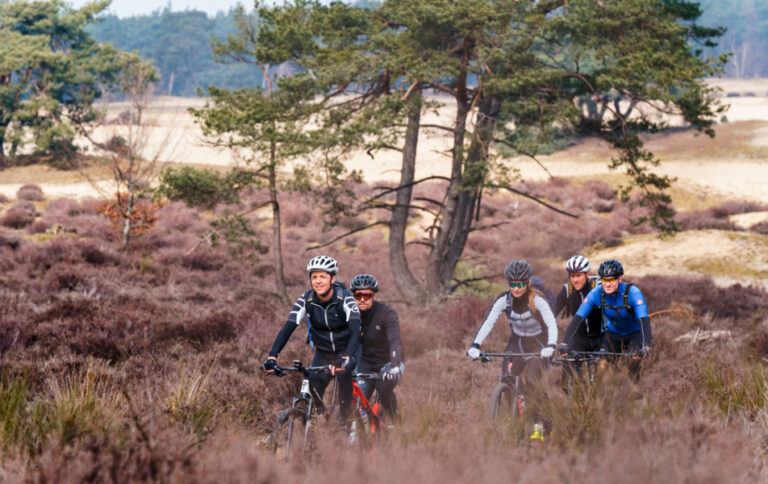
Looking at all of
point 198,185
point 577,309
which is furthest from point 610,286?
point 198,185

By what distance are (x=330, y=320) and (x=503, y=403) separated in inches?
69.6

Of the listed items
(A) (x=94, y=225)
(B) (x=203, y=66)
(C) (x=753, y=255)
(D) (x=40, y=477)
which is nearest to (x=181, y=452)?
(D) (x=40, y=477)

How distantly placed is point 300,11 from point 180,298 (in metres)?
7.27

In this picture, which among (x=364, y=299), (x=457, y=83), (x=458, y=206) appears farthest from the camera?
(x=458, y=206)

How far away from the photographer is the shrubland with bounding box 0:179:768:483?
369cm

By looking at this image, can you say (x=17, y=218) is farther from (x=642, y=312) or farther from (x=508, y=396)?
(x=642, y=312)

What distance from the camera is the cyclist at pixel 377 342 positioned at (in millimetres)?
6129

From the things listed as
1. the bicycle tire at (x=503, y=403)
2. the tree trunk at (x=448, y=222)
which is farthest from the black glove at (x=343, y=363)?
the tree trunk at (x=448, y=222)

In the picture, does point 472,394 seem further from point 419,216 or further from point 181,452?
point 419,216

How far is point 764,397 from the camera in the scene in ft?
21.7

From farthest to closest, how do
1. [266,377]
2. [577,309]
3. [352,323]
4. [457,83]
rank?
[457,83], [266,377], [577,309], [352,323]

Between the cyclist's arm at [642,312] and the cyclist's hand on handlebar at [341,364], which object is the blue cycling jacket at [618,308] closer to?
the cyclist's arm at [642,312]

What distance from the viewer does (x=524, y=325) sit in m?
6.97

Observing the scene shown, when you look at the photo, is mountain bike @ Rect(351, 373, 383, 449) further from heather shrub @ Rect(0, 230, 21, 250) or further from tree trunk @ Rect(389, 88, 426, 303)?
heather shrub @ Rect(0, 230, 21, 250)
